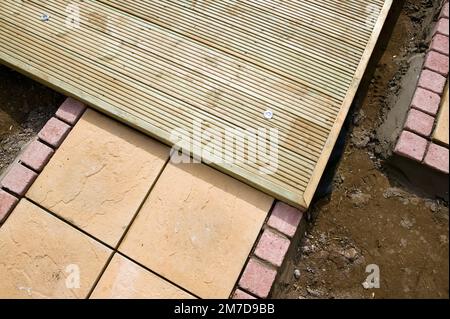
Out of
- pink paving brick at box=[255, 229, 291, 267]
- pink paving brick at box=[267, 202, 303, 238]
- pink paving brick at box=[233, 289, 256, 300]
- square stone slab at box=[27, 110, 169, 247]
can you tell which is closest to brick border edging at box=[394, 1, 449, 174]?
pink paving brick at box=[267, 202, 303, 238]

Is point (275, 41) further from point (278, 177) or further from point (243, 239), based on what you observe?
point (243, 239)

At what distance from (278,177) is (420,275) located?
1064 millimetres

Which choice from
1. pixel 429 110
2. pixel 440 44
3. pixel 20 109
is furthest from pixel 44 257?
pixel 440 44

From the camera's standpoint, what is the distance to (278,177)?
241cm

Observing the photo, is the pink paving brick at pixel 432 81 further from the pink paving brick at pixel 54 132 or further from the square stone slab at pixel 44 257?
the pink paving brick at pixel 54 132

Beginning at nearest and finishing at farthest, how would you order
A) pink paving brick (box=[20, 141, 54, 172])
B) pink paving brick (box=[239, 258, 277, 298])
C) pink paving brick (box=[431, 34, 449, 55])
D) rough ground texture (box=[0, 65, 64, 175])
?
pink paving brick (box=[239, 258, 277, 298]) → pink paving brick (box=[20, 141, 54, 172]) → pink paving brick (box=[431, 34, 449, 55]) → rough ground texture (box=[0, 65, 64, 175])

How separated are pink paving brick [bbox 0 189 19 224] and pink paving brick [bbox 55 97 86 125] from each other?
0.64 meters

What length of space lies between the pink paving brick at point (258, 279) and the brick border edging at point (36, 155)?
1583 mm

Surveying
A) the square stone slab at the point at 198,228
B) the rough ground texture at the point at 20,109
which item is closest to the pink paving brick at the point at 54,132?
the rough ground texture at the point at 20,109

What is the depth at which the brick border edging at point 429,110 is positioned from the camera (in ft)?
7.86

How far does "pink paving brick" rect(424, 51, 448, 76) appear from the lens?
2.62 metres

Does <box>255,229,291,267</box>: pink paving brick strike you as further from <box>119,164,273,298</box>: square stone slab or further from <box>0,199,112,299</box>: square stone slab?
<box>0,199,112,299</box>: square stone slab

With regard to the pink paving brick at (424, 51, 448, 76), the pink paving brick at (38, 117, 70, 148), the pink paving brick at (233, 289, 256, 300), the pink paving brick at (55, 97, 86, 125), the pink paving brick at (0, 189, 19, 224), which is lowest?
the pink paving brick at (0, 189, 19, 224)
